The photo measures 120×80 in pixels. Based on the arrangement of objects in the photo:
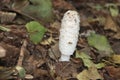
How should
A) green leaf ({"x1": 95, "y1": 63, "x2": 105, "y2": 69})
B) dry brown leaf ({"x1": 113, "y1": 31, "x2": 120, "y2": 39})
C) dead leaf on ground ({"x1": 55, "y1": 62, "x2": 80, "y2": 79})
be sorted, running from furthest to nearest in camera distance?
dry brown leaf ({"x1": 113, "y1": 31, "x2": 120, "y2": 39}) < green leaf ({"x1": 95, "y1": 63, "x2": 105, "y2": 69}) < dead leaf on ground ({"x1": 55, "y1": 62, "x2": 80, "y2": 79})

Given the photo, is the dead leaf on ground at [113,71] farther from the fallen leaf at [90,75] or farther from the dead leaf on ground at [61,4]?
the dead leaf on ground at [61,4]

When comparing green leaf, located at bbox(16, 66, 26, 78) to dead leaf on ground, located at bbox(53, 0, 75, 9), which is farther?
dead leaf on ground, located at bbox(53, 0, 75, 9)

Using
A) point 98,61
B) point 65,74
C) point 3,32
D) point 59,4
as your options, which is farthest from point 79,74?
point 59,4

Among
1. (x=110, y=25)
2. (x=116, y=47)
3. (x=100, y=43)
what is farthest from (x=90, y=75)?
(x=110, y=25)

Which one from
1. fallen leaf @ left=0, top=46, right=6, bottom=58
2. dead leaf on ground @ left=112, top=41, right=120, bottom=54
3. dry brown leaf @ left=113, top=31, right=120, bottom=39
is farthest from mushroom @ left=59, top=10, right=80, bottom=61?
dry brown leaf @ left=113, top=31, right=120, bottom=39

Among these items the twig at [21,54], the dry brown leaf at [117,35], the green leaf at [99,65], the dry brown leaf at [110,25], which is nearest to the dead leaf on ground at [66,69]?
the green leaf at [99,65]

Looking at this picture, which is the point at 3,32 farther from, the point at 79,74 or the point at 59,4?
the point at 59,4

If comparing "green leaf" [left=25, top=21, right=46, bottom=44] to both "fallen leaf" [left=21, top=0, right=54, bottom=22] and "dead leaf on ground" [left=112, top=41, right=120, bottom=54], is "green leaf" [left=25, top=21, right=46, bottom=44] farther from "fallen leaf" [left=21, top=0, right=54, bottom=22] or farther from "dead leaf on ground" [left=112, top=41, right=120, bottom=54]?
"dead leaf on ground" [left=112, top=41, right=120, bottom=54]
